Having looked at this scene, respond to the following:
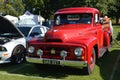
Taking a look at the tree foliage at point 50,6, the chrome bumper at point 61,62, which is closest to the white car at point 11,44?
the chrome bumper at point 61,62

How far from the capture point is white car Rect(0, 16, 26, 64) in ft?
34.9

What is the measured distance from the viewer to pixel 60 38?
30.3ft

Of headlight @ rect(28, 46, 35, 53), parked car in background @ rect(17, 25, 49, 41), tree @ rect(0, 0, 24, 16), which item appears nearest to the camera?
headlight @ rect(28, 46, 35, 53)

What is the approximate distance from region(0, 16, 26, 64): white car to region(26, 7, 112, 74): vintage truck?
131 centimetres

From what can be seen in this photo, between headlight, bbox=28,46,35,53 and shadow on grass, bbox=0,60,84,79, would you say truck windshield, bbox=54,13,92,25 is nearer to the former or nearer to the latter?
shadow on grass, bbox=0,60,84,79

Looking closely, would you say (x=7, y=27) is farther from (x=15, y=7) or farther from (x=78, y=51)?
(x=15, y=7)

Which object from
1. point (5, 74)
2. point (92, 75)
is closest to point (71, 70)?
point (92, 75)

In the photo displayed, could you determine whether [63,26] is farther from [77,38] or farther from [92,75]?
[92,75]

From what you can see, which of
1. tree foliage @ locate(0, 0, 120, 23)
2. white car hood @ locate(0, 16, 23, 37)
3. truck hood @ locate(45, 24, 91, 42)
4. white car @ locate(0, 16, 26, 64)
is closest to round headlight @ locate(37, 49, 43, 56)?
truck hood @ locate(45, 24, 91, 42)

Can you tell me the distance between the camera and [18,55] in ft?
36.9

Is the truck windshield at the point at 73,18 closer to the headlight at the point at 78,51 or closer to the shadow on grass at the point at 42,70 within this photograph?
the shadow on grass at the point at 42,70

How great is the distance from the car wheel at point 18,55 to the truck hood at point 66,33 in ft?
6.23

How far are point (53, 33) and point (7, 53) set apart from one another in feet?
7.00

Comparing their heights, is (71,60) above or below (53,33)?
below
